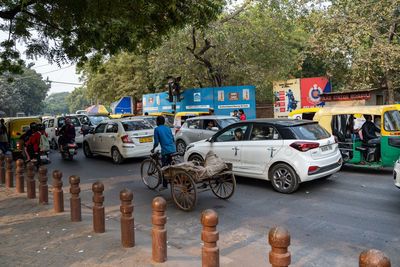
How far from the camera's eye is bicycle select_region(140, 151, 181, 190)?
771 centimetres

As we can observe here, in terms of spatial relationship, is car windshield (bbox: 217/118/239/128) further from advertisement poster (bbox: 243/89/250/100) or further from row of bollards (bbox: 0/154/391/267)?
advertisement poster (bbox: 243/89/250/100)

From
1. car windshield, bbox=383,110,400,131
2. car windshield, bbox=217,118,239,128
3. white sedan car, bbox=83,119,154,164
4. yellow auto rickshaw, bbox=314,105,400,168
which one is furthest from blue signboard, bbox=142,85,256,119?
car windshield, bbox=383,110,400,131

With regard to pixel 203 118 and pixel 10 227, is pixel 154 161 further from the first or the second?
pixel 203 118

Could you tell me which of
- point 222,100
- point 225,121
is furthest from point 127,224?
point 222,100

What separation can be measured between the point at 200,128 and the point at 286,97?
13.2 metres

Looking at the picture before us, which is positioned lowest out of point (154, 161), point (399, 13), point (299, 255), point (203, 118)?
point (299, 255)

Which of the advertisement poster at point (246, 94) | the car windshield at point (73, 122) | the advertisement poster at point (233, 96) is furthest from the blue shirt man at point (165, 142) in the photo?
the advertisement poster at point (233, 96)

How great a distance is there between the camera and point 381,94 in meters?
17.8

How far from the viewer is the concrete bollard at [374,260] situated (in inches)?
78.6

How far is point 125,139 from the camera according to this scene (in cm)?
1174

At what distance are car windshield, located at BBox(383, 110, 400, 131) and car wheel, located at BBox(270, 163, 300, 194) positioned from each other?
11.1 feet

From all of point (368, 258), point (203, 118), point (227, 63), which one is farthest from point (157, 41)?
point (227, 63)

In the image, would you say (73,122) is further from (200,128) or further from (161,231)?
(161,231)

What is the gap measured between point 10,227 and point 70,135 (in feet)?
27.9
